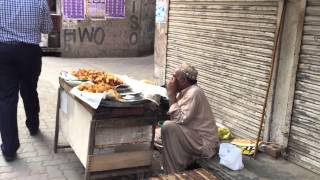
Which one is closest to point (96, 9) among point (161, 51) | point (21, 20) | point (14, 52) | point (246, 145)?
point (161, 51)

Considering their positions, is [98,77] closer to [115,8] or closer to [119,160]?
[119,160]

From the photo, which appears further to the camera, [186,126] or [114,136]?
[186,126]

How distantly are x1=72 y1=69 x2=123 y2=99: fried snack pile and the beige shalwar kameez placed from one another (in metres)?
0.62

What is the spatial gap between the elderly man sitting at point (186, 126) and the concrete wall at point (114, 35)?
29.8ft

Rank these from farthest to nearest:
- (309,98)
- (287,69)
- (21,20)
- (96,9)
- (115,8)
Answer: (115,8), (96,9), (21,20), (287,69), (309,98)

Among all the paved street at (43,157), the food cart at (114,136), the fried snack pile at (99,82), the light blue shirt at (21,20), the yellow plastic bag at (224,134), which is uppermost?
the light blue shirt at (21,20)

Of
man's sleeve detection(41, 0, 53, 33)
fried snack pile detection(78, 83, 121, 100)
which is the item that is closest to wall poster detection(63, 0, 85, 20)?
man's sleeve detection(41, 0, 53, 33)

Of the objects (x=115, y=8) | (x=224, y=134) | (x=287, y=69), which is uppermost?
(x=115, y=8)

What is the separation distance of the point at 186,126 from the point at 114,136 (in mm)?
711

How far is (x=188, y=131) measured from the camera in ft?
13.7

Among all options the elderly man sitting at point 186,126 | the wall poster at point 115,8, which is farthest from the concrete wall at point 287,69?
the wall poster at point 115,8

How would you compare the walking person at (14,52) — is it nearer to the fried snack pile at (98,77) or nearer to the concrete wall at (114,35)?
the fried snack pile at (98,77)

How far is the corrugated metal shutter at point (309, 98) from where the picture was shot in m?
4.04

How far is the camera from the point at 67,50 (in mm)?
12938
